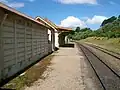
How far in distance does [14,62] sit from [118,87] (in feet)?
15.6

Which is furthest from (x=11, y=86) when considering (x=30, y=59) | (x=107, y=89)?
(x=30, y=59)

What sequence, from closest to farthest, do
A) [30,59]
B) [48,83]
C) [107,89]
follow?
[107,89], [48,83], [30,59]

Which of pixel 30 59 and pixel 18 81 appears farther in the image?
pixel 30 59

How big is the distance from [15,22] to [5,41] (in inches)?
69.0

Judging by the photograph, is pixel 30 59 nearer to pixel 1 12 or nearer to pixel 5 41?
pixel 5 41

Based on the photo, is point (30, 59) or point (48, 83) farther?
point (30, 59)

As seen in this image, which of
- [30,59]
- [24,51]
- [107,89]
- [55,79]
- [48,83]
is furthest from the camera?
[30,59]

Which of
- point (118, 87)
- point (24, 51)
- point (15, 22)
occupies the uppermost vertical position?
point (15, 22)

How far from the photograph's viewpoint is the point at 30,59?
1622 centimetres

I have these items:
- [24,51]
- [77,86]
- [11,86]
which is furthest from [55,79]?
[24,51]

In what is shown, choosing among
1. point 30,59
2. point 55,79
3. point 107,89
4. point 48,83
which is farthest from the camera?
point 30,59

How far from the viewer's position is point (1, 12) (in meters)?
9.29

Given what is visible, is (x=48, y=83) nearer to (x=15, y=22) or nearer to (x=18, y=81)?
(x=18, y=81)

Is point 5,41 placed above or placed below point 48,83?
above
